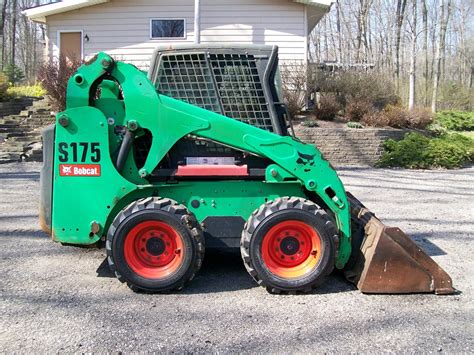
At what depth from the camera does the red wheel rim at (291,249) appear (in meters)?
4.16

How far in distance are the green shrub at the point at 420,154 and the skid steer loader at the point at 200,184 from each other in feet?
32.3

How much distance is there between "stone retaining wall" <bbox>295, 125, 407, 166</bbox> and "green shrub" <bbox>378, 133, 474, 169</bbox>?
1.00 ft

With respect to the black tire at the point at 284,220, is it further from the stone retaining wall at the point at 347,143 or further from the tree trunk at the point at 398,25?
the tree trunk at the point at 398,25

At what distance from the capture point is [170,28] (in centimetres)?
1791

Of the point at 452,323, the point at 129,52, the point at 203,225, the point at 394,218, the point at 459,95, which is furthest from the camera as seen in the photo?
the point at 459,95

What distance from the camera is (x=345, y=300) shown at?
409 cm

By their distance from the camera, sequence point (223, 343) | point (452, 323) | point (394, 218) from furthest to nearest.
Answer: point (394, 218) → point (452, 323) → point (223, 343)

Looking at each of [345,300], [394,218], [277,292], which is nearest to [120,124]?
[277,292]

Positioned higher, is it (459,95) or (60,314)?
(459,95)

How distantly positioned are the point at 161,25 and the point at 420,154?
10.2 m

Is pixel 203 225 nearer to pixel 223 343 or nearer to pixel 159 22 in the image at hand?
pixel 223 343

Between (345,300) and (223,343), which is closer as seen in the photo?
(223,343)

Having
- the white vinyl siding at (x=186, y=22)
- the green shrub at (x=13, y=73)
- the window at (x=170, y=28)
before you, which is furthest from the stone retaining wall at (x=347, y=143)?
the green shrub at (x=13, y=73)

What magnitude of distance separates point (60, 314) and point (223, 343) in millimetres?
1344
